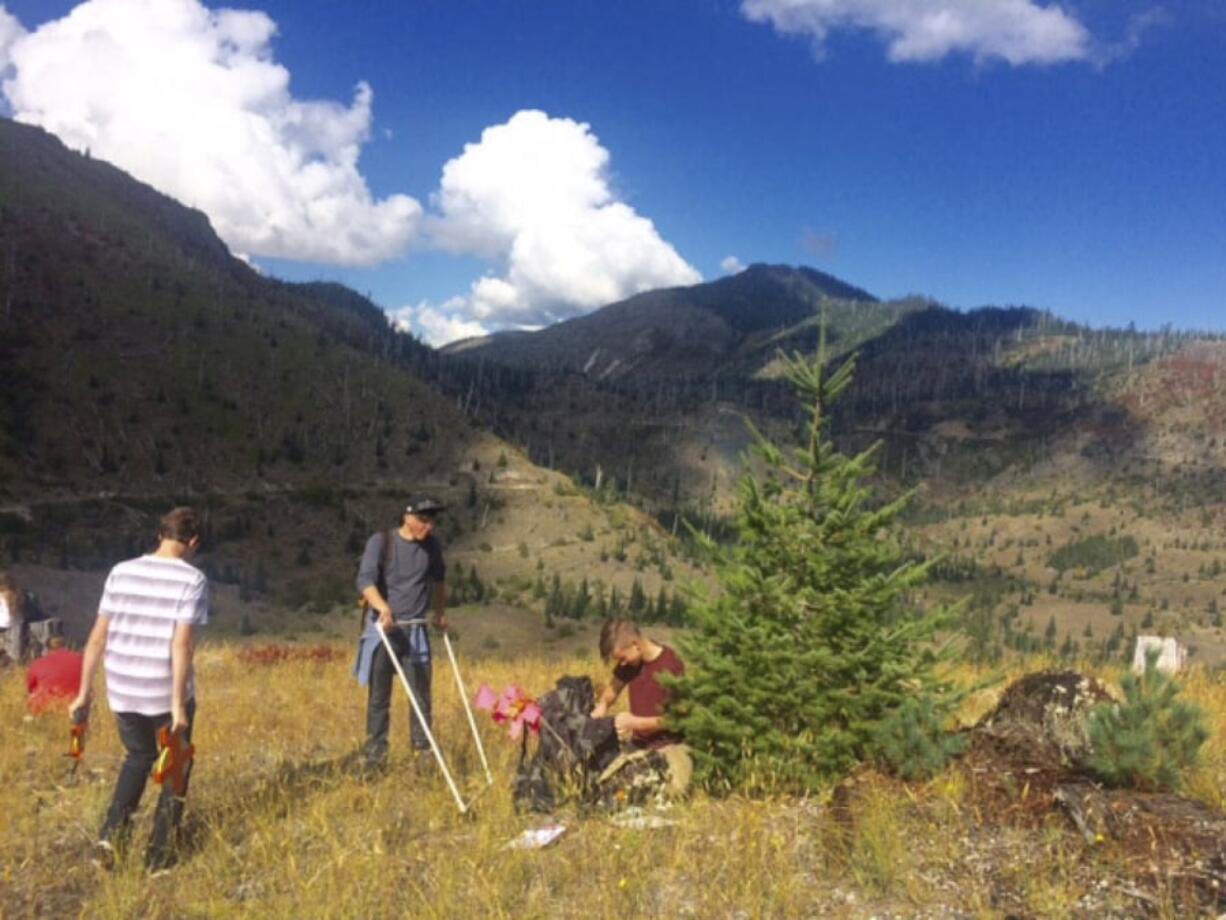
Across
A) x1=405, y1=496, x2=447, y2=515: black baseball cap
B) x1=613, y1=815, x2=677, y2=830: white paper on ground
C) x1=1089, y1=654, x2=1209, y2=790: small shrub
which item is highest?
x1=405, y1=496, x2=447, y2=515: black baseball cap

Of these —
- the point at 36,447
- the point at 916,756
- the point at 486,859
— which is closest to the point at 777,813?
the point at 916,756

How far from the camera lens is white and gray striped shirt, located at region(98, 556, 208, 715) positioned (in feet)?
15.4

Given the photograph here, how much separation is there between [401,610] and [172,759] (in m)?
2.25

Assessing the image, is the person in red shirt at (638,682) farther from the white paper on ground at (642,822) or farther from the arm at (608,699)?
the white paper on ground at (642,822)

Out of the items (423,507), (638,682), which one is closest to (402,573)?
(423,507)

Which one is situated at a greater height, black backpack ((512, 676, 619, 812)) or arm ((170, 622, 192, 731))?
arm ((170, 622, 192, 731))

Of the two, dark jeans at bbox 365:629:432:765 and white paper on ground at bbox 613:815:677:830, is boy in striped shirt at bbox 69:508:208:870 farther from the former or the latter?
white paper on ground at bbox 613:815:677:830

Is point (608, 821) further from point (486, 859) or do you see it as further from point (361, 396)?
point (361, 396)

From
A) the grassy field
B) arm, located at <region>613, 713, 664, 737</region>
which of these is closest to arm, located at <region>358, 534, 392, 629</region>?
the grassy field

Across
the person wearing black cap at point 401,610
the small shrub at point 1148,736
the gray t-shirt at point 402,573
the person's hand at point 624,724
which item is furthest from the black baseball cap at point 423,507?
the small shrub at point 1148,736

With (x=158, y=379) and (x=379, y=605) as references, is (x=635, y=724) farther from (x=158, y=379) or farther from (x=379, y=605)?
(x=158, y=379)

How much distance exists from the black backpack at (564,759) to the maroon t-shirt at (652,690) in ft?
1.27

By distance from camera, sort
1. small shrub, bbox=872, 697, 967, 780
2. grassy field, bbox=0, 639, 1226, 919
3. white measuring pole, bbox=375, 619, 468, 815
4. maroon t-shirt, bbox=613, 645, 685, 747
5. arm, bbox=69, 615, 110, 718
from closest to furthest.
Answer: grassy field, bbox=0, 639, 1226, 919 → arm, bbox=69, 615, 110, 718 → small shrub, bbox=872, 697, 967, 780 → white measuring pole, bbox=375, 619, 468, 815 → maroon t-shirt, bbox=613, 645, 685, 747

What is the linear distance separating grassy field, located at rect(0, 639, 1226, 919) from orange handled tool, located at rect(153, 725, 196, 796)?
44cm
